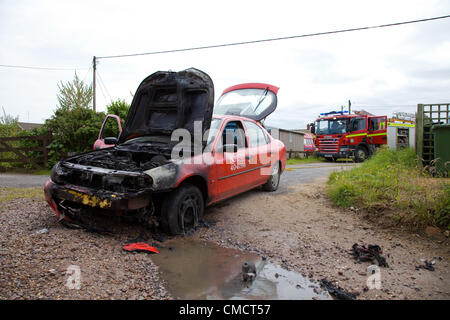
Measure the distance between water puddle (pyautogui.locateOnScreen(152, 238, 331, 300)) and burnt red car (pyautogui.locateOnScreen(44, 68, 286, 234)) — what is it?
0.49 meters

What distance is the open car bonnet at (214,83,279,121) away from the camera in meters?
6.45

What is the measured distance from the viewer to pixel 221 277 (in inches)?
111

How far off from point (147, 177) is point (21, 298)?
5.06 feet

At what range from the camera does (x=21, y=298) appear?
2242 mm

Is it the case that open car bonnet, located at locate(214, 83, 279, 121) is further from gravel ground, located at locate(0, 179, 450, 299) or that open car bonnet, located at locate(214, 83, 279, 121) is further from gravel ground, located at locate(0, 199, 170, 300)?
gravel ground, located at locate(0, 199, 170, 300)

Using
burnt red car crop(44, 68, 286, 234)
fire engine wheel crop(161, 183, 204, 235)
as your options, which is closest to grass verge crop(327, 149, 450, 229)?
burnt red car crop(44, 68, 286, 234)

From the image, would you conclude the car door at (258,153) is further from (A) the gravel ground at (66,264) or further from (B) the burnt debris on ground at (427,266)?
(B) the burnt debris on ground at (427,266)

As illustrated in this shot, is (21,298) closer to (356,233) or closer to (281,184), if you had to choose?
(356,233)

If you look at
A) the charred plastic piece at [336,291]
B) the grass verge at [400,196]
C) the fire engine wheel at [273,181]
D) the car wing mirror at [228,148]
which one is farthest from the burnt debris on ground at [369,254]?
the fire engine wheel at [273,181]

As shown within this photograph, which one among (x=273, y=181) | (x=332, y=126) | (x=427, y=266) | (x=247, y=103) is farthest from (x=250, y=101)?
(x=332, y=126)

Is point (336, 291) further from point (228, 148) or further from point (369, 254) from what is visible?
point (228, 148)

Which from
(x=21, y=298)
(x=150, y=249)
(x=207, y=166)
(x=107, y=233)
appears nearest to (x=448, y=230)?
(x=207, y=166)

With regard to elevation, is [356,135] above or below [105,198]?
above

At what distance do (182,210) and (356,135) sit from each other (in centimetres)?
1427
